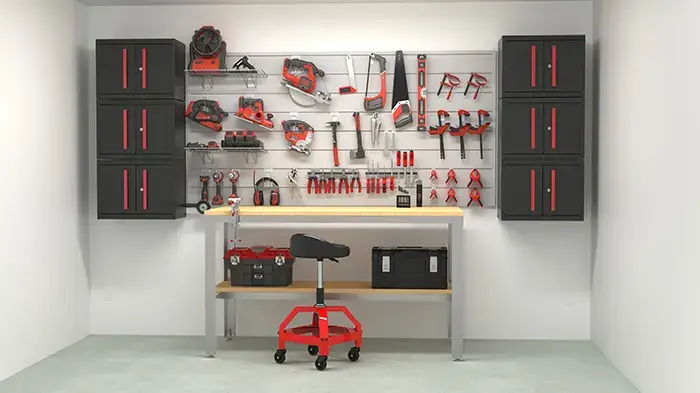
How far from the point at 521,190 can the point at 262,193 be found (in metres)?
2.01

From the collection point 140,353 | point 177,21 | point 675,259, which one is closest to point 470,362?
point 675,259

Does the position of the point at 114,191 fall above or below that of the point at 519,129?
below

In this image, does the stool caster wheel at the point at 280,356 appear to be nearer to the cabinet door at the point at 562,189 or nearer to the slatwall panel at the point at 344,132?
the slatwall panel at the point at 344,132

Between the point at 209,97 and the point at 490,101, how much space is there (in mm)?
2238

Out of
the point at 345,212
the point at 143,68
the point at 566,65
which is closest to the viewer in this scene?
the point at 345,212

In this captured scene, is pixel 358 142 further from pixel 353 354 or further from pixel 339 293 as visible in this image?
pixel 353 354

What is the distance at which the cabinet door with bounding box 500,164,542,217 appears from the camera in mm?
5621

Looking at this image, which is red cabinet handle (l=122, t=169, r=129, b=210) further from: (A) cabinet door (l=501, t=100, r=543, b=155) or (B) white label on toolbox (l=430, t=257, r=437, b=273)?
(A) cabinet door (l=501, t=100, r=543, b=155)

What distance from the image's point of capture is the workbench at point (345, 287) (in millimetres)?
5289

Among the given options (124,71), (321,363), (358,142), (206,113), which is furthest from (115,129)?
(321,363)

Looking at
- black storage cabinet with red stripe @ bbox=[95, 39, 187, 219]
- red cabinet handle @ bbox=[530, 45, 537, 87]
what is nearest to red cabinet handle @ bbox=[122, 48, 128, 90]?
black storage cabinet with red stripe @ bbox=[95, 39, 187, 219]

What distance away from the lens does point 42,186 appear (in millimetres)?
5297

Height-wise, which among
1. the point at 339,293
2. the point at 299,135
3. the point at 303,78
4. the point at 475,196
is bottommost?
the point at 339,293

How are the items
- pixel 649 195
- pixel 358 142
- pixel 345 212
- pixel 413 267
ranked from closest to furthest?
1. pixel 649 195
2. pixel 345 212
3. pixel 413 267
4. pixel 358 142
